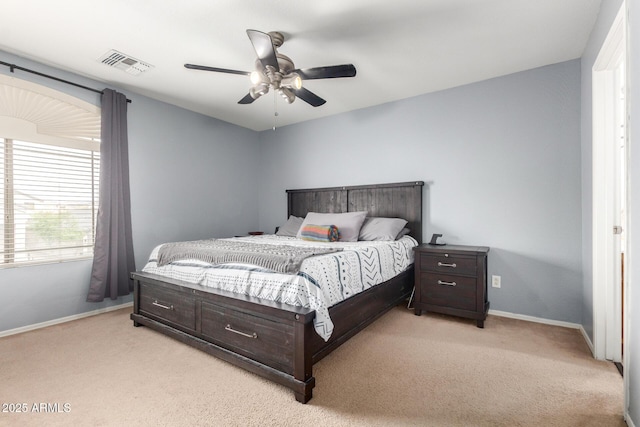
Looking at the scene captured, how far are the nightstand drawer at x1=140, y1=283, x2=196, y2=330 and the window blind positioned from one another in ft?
3.51

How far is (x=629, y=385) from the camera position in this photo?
1.47 meters

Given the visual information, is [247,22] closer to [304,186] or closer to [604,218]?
[304,186]

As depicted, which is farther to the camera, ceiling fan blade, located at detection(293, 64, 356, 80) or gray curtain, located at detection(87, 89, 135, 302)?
gray curtain, located at detection(87, 89, 135, 302)

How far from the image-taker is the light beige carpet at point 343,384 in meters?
1.58

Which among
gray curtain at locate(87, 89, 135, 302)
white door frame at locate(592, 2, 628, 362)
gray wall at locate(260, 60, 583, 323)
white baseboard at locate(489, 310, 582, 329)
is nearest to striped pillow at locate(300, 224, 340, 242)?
gray wall at locate(260, 60, 583, 323)

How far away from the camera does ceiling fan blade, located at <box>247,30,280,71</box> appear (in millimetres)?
1871

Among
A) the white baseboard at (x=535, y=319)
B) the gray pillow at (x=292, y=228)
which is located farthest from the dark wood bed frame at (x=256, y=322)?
the gray pillow at (x=292, y=228)

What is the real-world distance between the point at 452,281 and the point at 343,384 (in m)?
1.61

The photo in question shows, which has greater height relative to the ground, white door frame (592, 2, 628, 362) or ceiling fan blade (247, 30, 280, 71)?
ceiling fan blade (247, 30, 280, 71)

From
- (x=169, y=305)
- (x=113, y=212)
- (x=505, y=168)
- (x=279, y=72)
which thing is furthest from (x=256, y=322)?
(x=505, y=168)

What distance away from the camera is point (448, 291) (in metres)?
2.96

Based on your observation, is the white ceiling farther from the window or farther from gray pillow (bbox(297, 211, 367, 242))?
gray pillow (bbox(297, 211, 367, 242))

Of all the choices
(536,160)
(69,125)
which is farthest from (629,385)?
(69,125)

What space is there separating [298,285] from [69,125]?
121 inches
